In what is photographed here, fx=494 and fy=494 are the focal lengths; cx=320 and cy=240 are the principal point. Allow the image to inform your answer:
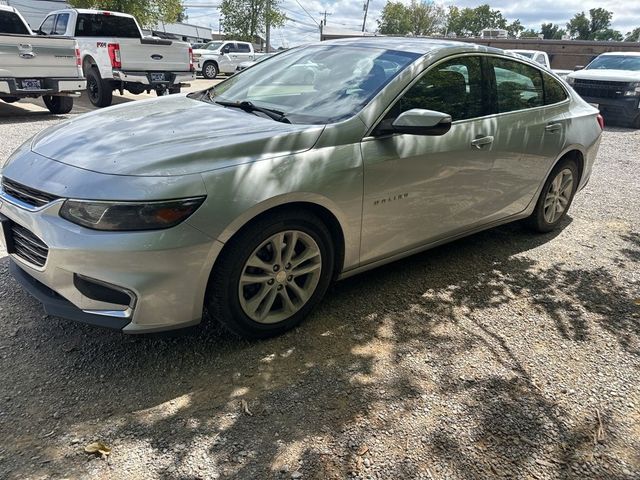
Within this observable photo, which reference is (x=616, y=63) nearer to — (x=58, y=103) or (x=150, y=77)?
(x=150, y=77)

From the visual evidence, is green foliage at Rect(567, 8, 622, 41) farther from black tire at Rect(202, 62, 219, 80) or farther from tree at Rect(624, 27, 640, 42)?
black tire at Rect(202, 62, 219, 80)

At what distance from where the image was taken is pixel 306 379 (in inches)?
101

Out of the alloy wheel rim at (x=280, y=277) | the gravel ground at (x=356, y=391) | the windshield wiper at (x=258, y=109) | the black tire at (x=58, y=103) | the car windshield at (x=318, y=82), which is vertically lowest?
the gravel ground at (x=356, y=391)

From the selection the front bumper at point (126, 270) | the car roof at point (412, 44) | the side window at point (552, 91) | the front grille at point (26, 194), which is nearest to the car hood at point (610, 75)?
the side window at point (552, 91)

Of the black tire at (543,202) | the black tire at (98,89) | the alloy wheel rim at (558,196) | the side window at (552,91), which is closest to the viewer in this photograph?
the side window at (552,91)

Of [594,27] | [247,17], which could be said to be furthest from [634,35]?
[247,17]

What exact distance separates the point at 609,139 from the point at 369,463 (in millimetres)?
10988

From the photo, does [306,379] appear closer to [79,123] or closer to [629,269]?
[79,123]

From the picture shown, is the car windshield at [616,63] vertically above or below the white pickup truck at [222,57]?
above

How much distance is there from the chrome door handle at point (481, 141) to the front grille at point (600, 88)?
35.3 feet

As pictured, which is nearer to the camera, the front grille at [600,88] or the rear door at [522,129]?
the rear door at [522,129]

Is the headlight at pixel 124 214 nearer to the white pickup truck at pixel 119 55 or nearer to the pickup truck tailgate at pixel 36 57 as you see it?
the pickup truck tailgate at pixel 36 57

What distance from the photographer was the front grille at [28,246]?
7.90 feet

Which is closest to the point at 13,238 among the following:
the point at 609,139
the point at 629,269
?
the point at 629,269
